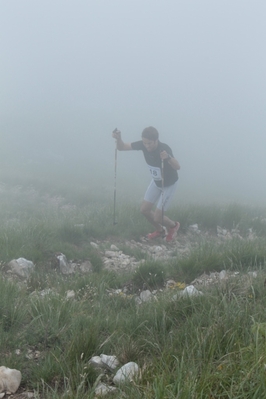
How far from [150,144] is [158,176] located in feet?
2.96

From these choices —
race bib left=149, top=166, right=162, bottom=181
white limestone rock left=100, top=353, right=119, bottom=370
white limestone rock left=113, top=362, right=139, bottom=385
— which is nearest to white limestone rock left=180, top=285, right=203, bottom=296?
white limestone rock left=100, top=353, right=119, bottom=370

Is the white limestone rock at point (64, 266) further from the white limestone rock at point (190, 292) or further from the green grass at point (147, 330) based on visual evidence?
the white limestone rock at point (190, 292)

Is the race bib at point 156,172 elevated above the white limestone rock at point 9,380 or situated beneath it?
elevated above

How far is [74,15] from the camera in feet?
559

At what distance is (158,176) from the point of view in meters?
11.7

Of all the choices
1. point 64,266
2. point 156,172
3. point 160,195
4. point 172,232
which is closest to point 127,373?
point 64,266

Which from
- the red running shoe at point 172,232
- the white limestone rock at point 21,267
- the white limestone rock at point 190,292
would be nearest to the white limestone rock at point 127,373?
the white limestone rock at point 190,292

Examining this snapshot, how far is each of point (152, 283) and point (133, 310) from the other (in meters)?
1.52

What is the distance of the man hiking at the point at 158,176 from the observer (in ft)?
36.6

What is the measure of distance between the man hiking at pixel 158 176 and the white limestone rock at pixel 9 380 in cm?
795

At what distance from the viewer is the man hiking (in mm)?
11156

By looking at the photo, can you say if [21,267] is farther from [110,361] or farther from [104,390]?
[104,390]

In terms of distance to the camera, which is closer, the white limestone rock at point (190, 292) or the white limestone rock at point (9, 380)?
the white limestone rock at point (9, 380)

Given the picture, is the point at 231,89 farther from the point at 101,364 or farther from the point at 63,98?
the point at 101,364
